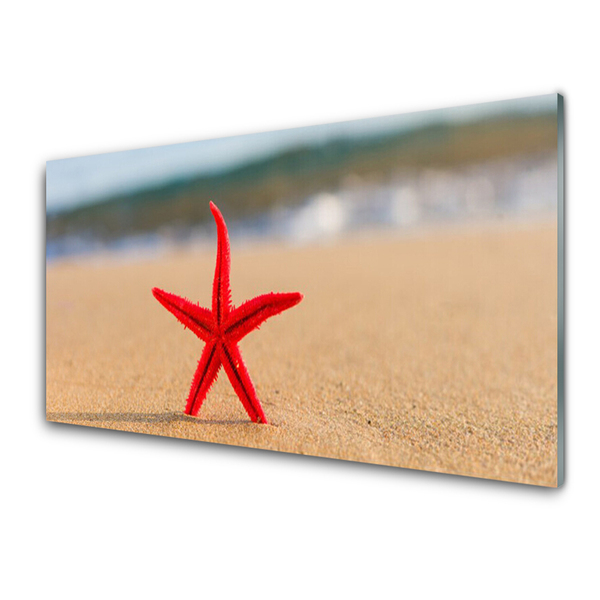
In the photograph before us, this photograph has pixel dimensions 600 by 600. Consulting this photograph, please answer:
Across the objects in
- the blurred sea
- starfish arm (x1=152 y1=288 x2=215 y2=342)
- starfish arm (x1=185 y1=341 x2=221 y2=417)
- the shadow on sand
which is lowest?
the shadow on sand

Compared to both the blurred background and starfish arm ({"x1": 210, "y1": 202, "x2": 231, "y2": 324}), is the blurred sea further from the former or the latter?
starfish arm ({"x1": 210, "y1": 202, "x2": 231, "y2": 324})

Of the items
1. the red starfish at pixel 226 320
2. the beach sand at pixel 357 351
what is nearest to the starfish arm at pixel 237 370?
the red starfish at pixel 226 320

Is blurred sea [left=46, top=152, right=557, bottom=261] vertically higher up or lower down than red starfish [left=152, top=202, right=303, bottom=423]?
higher up

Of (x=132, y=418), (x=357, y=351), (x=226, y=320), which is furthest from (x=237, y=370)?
(x=357, y=351)

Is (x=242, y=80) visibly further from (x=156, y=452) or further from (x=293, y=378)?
(x=156, y=452)

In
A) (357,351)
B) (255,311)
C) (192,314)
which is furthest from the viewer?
(357,351)

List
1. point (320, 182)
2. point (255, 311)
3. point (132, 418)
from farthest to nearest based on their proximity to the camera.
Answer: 1. point (132, 418)
2. point (320, 182)
3. point (255, 311)

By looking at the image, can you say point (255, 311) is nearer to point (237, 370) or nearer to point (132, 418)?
point (237, 370)

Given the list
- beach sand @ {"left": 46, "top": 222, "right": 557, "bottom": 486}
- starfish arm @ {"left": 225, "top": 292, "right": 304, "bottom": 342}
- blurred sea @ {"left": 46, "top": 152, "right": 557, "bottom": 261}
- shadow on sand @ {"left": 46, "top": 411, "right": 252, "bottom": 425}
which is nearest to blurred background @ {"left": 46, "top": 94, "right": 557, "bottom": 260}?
blurred sea @ {"left": 46, "top": 152, "right": 557, "bottom": 261}
